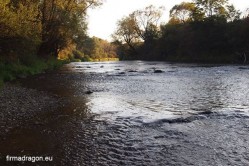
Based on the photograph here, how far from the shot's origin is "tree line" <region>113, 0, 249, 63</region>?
202 feet

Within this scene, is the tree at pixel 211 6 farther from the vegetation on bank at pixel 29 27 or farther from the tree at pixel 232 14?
the vegetation on bank at pixel 29 27

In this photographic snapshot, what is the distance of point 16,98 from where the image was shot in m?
15.5

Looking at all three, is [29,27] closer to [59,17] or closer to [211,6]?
[59,17]

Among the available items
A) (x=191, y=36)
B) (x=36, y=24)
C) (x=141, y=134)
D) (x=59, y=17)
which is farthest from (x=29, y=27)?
(x=191, y=36)

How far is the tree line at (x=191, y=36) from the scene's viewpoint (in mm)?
61688

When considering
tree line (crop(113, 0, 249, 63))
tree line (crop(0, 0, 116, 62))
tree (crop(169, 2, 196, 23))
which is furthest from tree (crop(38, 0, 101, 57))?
tree (crop(169, 2, 196, 23))

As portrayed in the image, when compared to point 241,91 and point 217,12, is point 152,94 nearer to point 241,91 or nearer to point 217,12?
point 241,91

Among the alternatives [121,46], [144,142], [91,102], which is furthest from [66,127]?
[121,46]

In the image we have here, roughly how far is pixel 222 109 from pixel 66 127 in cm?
633

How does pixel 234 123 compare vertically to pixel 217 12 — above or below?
below

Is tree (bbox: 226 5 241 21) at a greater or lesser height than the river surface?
greater

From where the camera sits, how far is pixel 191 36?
75125 millimetres

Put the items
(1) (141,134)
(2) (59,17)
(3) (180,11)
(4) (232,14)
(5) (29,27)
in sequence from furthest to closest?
(3) (180,11), (4) (232,14), (2) (59,17), (5) (29,27), (1) (141,134)

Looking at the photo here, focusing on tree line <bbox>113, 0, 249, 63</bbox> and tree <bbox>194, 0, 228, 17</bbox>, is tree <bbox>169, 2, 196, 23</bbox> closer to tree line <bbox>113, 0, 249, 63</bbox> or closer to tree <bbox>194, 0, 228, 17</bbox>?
tree line <bbox>113, 0, 249, 63</bbox>
